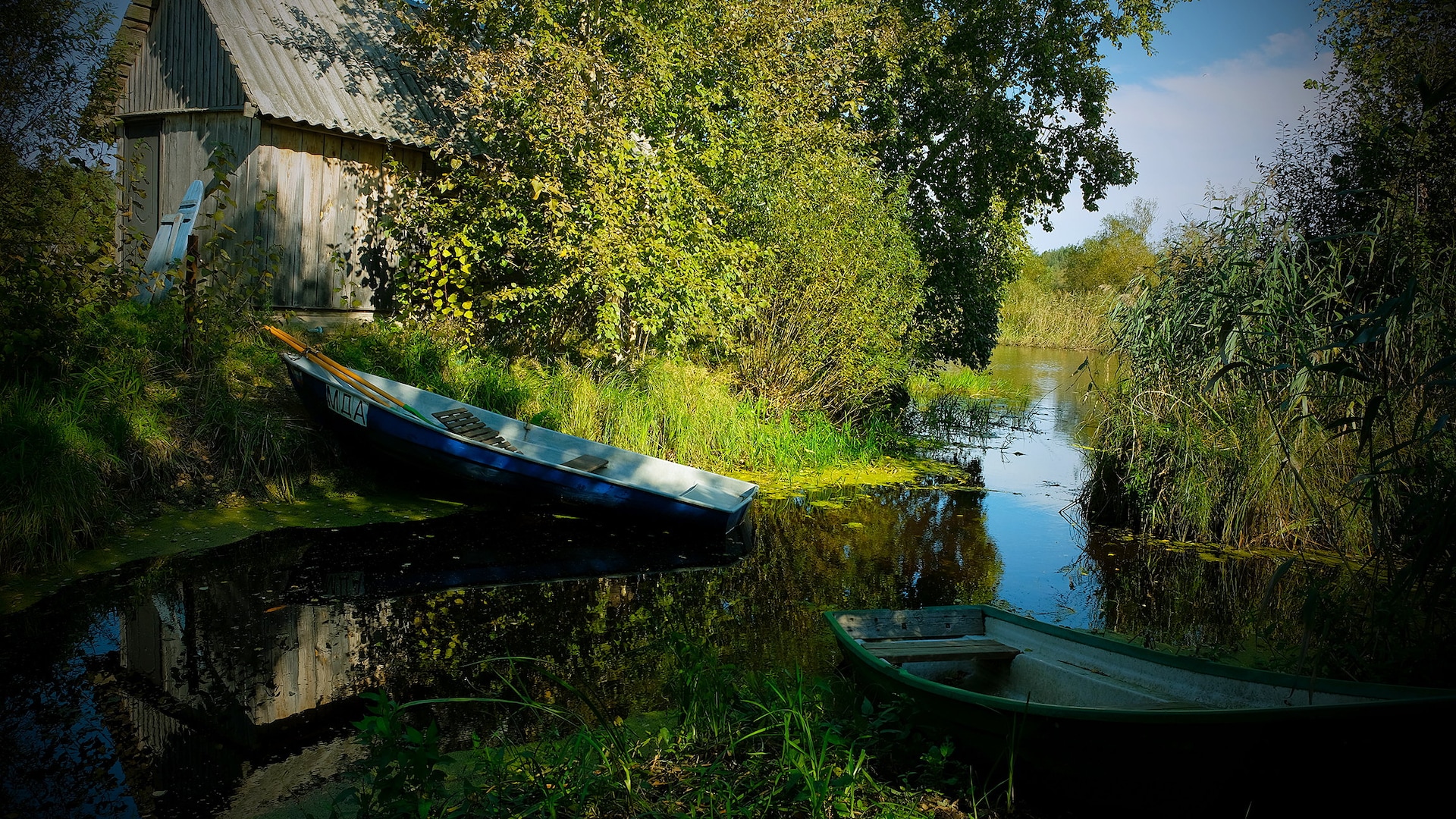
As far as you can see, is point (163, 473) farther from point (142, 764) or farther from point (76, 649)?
point (142, 764)

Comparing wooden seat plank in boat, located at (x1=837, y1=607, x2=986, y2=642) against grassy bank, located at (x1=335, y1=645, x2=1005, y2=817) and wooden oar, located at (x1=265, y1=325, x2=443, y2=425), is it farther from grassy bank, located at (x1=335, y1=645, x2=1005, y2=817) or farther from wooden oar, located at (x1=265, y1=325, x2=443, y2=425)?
wooden oar, located at (x1=265, y1=325, x2=443, y2=425)

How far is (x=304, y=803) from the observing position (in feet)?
11.2

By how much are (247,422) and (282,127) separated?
14.0 ft

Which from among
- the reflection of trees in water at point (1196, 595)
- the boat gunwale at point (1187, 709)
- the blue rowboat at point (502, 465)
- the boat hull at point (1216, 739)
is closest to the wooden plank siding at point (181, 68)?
the blue rowboat at point (502, 465)

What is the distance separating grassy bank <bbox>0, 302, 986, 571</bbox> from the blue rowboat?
0.55 metres

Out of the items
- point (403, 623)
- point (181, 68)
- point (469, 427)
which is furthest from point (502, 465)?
point (181, 68)

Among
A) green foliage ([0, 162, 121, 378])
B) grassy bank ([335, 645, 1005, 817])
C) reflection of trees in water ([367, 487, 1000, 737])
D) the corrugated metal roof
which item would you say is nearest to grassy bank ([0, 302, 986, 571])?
green foliage ([0, 162, 121, 378])

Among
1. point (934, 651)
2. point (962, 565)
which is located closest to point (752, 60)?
point (962, 565)

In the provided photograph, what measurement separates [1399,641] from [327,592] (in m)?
6.21

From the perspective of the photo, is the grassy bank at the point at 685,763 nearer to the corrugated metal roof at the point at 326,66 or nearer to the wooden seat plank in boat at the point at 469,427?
the wooden seat plank in boat at the point at 469,427

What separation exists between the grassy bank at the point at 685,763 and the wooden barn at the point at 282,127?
7882 millimetres

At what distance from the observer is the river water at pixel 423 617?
12.4ft

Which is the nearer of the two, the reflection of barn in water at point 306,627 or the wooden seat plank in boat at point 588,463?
the reflection of barn in water at point 306,627

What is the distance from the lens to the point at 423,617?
18.2 feet
